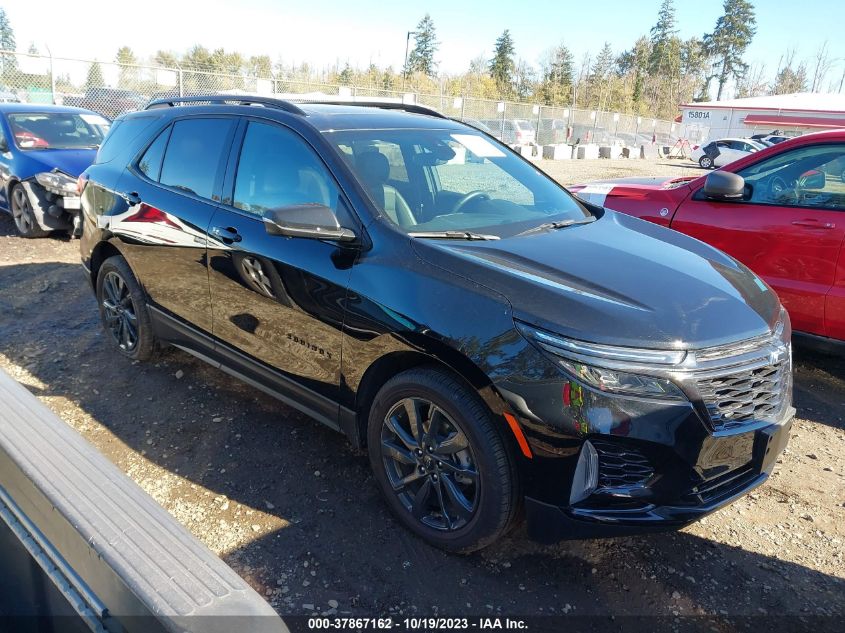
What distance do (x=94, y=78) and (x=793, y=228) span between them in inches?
691

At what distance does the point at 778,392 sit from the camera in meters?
2.64

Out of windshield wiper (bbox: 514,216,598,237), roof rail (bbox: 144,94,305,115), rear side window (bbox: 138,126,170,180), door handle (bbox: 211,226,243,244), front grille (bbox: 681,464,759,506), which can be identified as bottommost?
front grille (bbox: 681,464,759,506)

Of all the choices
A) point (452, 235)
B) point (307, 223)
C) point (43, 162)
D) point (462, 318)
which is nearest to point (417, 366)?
point (462, 318)

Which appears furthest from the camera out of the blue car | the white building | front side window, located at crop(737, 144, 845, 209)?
the white building

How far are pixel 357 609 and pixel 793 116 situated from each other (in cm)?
5522

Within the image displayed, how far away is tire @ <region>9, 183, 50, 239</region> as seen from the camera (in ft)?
25.9

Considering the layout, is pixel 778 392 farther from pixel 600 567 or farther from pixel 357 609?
pixel 357 609

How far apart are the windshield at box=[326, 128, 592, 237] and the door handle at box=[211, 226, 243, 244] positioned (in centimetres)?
74

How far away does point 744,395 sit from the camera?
247 centimetres

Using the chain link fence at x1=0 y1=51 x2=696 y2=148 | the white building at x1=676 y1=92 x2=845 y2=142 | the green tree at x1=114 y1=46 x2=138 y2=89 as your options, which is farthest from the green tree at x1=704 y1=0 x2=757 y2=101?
the green tree at x1=114 y1=46 x2=138 y2=89

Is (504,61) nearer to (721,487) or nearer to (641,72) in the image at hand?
(641,72)

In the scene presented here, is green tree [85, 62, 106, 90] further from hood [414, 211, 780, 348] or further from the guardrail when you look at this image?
the guardrail

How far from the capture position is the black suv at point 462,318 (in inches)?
91.1

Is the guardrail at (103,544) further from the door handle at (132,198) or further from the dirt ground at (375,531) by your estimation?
the door handle at (132,198)
